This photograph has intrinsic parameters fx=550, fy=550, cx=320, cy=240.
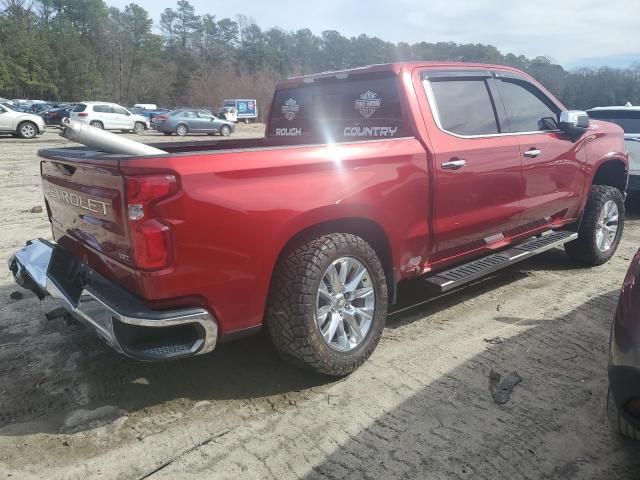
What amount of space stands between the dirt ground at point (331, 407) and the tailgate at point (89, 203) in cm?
88

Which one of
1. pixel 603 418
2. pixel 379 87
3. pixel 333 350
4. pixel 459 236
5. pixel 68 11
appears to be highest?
pixel 68 11

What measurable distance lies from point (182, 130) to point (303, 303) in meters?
28.8

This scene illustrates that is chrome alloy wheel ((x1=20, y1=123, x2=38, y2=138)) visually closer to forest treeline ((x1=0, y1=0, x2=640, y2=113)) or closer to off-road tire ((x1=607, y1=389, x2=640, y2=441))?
off-road tire ((x1=607, y1=389, x2=640, y2=441))

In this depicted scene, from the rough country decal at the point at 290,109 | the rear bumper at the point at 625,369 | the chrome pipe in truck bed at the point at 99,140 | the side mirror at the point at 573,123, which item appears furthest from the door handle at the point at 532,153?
the chrome pipe in truck bed at the point at 99,140

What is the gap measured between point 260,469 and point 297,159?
1568 millimetres

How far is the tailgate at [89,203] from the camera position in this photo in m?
2.64

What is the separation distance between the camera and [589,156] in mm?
5215

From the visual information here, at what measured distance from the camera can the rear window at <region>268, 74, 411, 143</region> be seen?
3.86m

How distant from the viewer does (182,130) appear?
30109mm

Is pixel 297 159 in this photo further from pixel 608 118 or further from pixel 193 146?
pixel 608 118

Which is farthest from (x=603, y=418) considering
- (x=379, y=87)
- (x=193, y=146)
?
(x=193, y=146)

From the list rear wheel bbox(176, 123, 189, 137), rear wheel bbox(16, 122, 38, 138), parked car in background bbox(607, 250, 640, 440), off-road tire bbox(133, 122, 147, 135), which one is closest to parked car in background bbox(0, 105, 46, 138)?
rear wheel bbox(16, 122, 38, 138)

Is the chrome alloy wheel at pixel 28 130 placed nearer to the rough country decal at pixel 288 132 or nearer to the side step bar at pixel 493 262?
the rough country decal at pixel 288 132

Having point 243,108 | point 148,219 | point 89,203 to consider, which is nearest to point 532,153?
point 148,219
